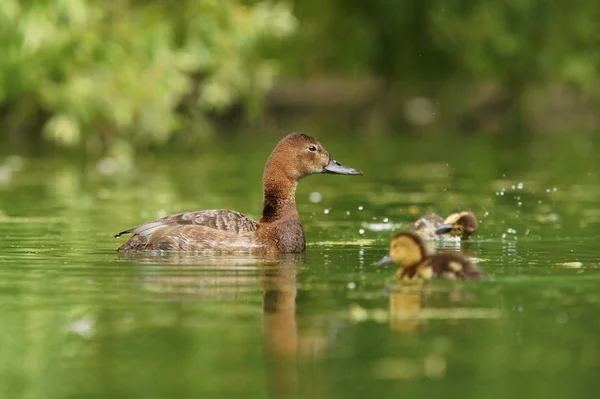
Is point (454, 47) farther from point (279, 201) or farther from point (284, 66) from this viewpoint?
point (279, 201)

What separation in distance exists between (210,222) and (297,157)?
1.09 metres

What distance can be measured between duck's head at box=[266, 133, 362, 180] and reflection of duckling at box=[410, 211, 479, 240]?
1.61 metres

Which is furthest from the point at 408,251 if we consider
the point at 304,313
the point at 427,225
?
the point at 427,225

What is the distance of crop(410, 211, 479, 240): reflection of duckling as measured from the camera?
43.3 ft

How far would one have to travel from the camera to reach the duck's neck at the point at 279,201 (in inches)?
465

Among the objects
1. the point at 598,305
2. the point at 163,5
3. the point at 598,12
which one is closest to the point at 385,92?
the point at 598,12

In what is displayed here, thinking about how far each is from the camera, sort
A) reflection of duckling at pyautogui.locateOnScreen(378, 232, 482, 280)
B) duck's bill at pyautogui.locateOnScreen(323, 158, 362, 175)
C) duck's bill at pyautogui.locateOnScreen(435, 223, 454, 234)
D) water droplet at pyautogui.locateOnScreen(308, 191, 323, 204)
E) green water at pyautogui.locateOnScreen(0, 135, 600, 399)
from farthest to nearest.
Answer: water droplet at pyautogui.locateOnScreen(308, 191, 323, 204) < duck's bill at pyautogui.locateOnScreen(435, 223, 454, 234) < duck's bill at pyautogui.locateOnScreen(323, 158, 362, 175) < reflection of duckling at pyautogui.locateOnScreen(378, 232, 482, 280) < green water at pyautogui.locateOnScreen(0, 135, 600, 399)

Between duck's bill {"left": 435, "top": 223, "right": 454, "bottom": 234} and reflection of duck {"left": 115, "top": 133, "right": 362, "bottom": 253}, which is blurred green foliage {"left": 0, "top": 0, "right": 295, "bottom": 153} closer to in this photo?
duck's bill {"left": 435, "top": 223, "right": 454, "bottom": 234}

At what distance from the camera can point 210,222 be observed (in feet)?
37.6

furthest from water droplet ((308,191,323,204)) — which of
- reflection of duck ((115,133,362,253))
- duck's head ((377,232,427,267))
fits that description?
duck's head ((377,232,427,267))

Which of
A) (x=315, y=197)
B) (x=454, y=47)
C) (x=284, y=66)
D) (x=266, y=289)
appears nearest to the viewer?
(x=266, y=289)

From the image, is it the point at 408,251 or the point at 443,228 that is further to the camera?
the point at 443,228

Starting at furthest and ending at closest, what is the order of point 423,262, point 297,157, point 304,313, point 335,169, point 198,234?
point 335,169 → point 297,157 → point 198,234 → point 423,262 → point 304,313

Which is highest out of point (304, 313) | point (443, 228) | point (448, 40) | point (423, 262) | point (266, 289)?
point (448, 40)
